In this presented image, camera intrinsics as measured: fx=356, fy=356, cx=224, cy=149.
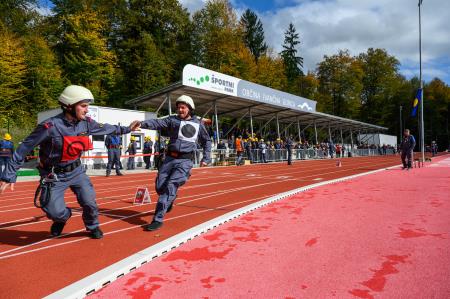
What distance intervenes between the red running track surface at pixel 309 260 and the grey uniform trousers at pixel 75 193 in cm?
132

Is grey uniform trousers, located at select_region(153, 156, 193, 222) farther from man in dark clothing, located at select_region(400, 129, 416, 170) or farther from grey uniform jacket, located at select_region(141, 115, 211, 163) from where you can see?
man in dark clothing, located at select_region(400, 129, 416, 170)

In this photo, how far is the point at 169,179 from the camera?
5.42 meters

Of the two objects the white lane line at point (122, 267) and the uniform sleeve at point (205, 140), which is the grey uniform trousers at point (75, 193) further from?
the uniform sleeve at point (205, 140)

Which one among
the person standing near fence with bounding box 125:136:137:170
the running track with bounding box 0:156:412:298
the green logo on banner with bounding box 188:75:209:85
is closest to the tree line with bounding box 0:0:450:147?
the person standing near fence with bounding box 125:136:137:170

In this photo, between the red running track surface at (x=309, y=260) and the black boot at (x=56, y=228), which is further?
the black boot at (x=56, y=228)

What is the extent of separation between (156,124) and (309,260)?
2904 millimetres

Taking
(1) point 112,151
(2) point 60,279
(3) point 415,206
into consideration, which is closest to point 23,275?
(2) point 60,279

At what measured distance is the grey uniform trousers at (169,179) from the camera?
5.27 metres

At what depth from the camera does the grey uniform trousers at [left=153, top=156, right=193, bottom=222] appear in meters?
5.27

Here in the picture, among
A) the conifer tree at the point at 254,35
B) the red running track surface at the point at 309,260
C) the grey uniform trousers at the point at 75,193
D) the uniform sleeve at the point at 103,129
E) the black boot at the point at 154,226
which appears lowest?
the red running track surface at the point at 309,260

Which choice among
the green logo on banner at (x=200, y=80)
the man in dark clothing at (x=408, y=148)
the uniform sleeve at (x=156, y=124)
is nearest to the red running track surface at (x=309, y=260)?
the uniform sleeve at (x=156, y=124)

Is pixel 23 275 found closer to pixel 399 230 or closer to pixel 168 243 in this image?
pixel 168 243

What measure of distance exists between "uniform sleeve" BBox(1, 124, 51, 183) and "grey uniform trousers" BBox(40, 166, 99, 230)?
0.47 metres

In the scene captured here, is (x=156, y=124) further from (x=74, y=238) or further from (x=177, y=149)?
(x=74, y=238)
